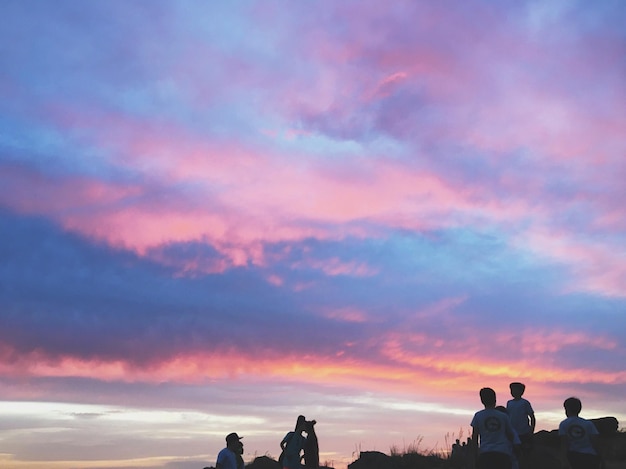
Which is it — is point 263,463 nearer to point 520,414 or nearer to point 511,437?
point 520,414

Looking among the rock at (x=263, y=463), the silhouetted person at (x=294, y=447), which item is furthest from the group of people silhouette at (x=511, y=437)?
the rock at (x=263, y=463)

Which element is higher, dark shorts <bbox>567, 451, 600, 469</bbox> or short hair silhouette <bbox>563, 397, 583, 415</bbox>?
short hair silhouette <bbox>563, 397, 583, 415</bbox>

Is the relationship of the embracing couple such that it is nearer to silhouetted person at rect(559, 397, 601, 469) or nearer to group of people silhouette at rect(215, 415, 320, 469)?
group of people silhouette at rect(215, 415, 320, 469)

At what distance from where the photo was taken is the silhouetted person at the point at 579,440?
40.9 ft

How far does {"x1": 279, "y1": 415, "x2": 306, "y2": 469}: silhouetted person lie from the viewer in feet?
→ 58.5

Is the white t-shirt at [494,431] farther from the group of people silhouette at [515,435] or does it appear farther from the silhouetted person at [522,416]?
the silhouetted person at [522,416]

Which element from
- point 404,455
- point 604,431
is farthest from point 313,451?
point 604,431

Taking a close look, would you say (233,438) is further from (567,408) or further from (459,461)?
(459,461)

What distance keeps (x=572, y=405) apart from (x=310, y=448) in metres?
7.44

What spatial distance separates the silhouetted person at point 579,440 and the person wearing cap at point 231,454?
6.24 m

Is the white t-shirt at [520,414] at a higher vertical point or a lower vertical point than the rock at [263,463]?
higher

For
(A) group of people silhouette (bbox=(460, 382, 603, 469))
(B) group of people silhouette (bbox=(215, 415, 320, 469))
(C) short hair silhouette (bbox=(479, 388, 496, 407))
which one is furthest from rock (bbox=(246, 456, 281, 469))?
(C) short hair silhouette (bbox=(479, 388, 496, 407))

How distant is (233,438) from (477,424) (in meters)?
5.24

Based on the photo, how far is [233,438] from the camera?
557 inches
